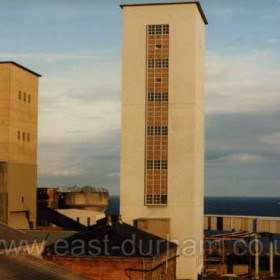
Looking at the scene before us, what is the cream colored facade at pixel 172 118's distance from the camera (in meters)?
70.4

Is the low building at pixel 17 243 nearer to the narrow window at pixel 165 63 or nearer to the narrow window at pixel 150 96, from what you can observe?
the narrow window at pixel 150 96

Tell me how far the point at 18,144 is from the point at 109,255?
104 feet

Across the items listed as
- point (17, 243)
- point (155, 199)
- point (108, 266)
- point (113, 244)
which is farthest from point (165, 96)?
point (17, 243)

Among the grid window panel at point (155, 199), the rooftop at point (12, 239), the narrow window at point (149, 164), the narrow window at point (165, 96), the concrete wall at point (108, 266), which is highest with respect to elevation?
the narrow window at point (165, 96)

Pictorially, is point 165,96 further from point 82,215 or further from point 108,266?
point 108,266

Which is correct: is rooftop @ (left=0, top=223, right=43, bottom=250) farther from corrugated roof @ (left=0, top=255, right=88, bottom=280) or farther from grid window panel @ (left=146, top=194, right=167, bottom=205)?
grid window panel @ (left=146, top=194, right=167, bottom=205)

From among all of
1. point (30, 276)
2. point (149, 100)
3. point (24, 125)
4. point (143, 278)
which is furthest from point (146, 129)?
point (30, 276)

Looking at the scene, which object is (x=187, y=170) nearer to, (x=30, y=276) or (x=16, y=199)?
(x=16, y=199)

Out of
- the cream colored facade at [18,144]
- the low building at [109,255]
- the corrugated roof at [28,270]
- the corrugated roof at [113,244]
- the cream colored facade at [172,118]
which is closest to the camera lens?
the corrugated roof at [28,270]

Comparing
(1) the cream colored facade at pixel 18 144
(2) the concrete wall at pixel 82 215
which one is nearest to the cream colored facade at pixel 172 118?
(1) the cream colored facade at pixel 18 144

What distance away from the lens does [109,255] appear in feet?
153

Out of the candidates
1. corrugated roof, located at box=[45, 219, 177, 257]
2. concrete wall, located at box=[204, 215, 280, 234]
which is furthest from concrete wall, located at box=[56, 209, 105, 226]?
corrugated roof, located at box=[45, 219, 177, 257]

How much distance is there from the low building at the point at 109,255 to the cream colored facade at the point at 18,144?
80.2ft

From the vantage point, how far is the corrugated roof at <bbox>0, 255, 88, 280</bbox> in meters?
31.8
